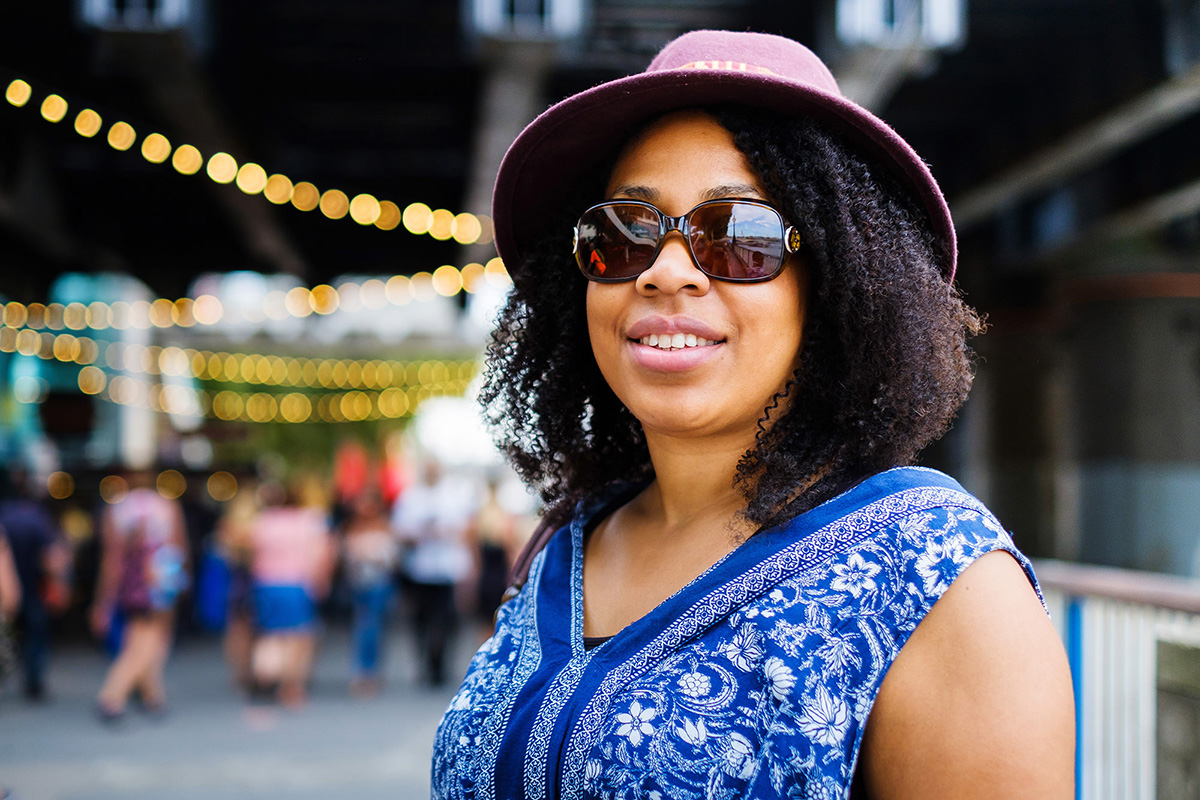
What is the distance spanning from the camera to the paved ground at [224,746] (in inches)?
206

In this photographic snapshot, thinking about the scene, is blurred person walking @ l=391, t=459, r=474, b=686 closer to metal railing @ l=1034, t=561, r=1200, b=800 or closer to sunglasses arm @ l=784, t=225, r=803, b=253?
metal railing @ l=1034, t=561, r=1200, b=800

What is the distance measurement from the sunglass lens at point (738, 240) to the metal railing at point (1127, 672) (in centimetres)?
148

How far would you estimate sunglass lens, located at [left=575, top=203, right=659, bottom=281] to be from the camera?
1.38 meters

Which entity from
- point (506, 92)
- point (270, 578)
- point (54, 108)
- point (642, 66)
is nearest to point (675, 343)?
point (506, 92)

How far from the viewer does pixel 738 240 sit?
1.32 metres

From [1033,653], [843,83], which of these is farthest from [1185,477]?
[1033,653]

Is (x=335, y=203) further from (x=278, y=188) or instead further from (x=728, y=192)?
(x=728, y=192)

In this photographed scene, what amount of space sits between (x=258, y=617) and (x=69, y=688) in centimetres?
233

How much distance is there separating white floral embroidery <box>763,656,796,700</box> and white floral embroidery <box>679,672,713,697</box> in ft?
0.23

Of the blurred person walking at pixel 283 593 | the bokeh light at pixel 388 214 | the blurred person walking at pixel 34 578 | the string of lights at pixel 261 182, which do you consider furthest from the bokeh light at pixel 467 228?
the blurred person walking at pixel 34 578

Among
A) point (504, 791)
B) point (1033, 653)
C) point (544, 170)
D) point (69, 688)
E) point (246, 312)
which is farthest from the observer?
point (246, 312)

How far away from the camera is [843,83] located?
6.42 metres

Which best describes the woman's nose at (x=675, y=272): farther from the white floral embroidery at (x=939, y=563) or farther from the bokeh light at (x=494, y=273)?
the bokeh light at (x=494, y=273)

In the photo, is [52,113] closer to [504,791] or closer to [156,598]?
[156,598]
